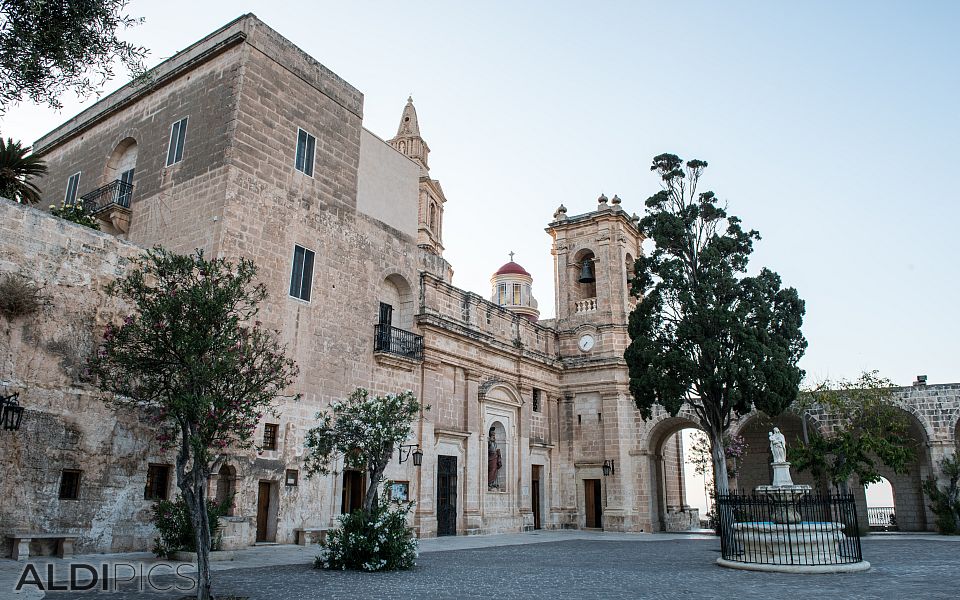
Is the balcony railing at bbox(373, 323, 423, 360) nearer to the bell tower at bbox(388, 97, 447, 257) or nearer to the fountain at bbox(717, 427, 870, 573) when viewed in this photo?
the fountain at bbox(717, 427, 870, 573)

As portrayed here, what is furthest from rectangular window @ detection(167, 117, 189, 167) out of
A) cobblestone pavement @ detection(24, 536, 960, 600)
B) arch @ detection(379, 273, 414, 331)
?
cobblestone pavement @ detection(24, 536, 960, 600)

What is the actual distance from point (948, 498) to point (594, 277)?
15.5m

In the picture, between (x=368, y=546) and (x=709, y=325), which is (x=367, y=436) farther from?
(x=709, y=325)

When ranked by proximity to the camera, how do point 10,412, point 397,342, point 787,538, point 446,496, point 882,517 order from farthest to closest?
point 882,517 < point 446,496 < point 397,342 < point 10,412 < point 787,538

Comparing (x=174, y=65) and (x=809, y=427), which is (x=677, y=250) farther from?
(x=174, y=65)

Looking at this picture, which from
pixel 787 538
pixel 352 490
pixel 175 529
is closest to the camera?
pixel 787 538

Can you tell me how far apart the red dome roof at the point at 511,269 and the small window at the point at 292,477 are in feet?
111

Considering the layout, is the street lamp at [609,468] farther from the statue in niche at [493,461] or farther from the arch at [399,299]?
the arch at [399,299]

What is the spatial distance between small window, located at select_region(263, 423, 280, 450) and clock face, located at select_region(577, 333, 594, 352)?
15.9 meters

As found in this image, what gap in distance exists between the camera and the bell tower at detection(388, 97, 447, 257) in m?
44.4

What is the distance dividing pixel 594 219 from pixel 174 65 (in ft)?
59.5

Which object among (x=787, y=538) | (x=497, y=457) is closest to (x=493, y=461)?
(x=497, y=457)

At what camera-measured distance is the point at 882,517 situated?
2898 cm

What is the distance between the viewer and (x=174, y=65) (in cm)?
1997
